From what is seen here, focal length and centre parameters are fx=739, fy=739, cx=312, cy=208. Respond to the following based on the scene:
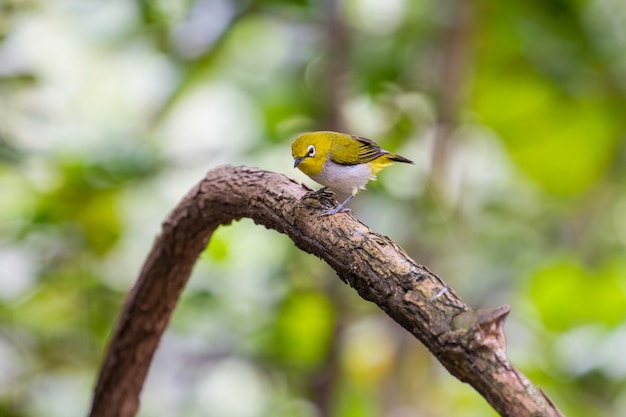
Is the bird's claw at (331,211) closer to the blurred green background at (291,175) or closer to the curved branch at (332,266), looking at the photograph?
the curved branch at (332,266)

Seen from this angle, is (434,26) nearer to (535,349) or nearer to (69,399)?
(535,349)

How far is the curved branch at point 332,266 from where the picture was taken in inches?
35.4

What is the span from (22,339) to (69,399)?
0.45 meters

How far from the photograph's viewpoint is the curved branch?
0.90 metres

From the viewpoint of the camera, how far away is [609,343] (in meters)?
2.31

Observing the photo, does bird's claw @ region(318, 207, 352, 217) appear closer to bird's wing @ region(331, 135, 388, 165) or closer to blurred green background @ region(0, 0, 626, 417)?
bird's wing @ region(331, 135, 388, 165)

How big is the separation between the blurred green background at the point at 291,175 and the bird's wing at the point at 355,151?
3.49ft

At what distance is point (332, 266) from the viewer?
115cm

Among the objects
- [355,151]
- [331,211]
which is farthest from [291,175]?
[331,211]

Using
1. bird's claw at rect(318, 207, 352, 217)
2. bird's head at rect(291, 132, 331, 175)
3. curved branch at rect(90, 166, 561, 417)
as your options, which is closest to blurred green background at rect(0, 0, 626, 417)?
curved branch at rect(90, 166, 561, 417)

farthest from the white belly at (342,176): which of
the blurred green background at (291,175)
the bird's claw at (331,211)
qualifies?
the blurred green background at (291,175)

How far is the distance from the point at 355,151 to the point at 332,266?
432 millimetres

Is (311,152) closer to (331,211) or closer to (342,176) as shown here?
(342,176)

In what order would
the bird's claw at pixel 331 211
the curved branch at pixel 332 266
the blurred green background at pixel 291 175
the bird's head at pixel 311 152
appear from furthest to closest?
1. the blurred green background at pixel 291 175
2. the bird's head at pixel 311 152
3. the bird's claw at pixel 331 211
4. the curved branch at pixel 332 266
